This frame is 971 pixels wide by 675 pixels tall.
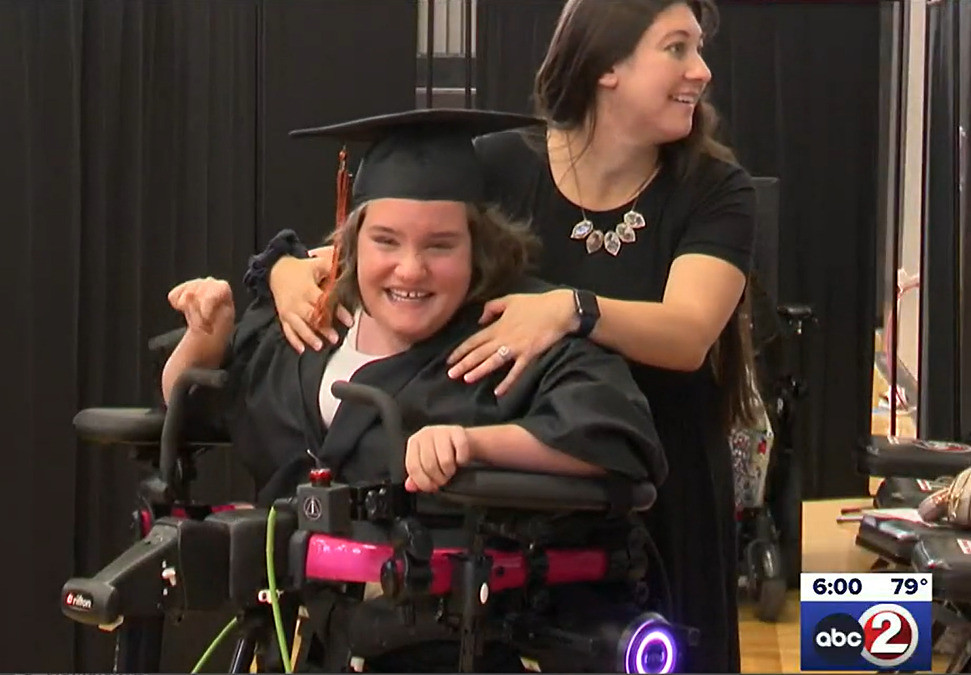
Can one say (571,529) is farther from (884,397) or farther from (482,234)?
(884,397)

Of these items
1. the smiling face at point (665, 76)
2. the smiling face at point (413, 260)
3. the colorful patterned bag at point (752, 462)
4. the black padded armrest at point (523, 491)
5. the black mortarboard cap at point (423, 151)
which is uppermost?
the smiling face at point (665, 76)

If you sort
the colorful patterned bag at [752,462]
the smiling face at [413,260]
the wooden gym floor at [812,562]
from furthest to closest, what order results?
the colorful patterned bag at [752,462], the wooden gym floor at [812,562], the smiling face at [413,260]

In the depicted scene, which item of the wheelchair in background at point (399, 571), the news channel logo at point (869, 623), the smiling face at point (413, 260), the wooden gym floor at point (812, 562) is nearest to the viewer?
the wheelchair in background at point (399, 571)

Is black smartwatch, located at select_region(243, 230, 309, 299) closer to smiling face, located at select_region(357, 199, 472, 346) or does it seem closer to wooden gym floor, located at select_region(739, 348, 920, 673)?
smiling face, located at select_region(357, 199, 472, 346)

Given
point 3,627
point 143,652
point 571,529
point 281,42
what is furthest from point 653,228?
point 3,627

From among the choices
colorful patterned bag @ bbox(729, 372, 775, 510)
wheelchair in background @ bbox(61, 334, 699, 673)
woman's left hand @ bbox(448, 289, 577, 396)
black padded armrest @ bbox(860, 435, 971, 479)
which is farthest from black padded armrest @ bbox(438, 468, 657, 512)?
colorful patterned bag @ bbox(729, 372, 775, 510)

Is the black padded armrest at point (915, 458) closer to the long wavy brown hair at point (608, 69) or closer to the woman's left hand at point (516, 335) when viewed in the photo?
the long wavy brown hair at point (608, 69)

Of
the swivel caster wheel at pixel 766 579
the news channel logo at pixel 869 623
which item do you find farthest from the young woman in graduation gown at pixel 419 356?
the swivel caster wheel at pixel 766 579

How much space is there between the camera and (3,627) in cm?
250

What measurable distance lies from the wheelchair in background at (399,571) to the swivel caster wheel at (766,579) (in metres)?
0.79

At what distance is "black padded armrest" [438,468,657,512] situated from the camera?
3.84ft

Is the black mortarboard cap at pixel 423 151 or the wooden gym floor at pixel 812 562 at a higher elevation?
the black mortarboard cap at pixel 423 151

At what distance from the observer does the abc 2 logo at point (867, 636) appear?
5.34 feet

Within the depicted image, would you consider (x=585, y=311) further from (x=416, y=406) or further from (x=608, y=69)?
(x=608, y=69)
